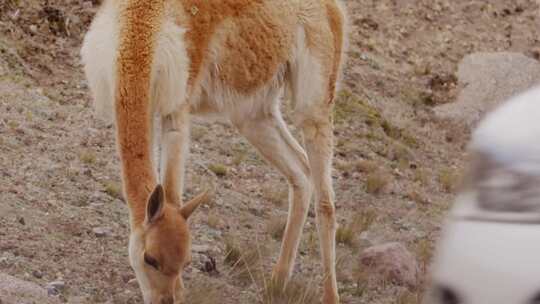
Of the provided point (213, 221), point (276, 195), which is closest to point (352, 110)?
point (276, 195)

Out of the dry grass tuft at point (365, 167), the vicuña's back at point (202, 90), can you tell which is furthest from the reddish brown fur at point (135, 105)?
the dry grass tuft at point (365, 167)

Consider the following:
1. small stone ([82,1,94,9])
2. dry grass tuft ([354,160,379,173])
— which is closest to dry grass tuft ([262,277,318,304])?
dry grass tuft ([354,160,379,173])

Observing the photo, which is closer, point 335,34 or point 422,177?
point 335,34

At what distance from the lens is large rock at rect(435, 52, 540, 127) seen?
43.5 ft

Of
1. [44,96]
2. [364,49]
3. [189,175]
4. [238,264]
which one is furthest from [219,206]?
[364,49]

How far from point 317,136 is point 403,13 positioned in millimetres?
7789

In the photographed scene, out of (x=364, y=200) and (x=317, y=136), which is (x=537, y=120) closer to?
(x=317, y=136)

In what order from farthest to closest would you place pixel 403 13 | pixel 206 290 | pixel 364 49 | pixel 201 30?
pixel 403 13 < pixel 364 49 < pixel 206 290 < pixel 201 30

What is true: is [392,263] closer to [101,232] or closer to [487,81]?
[101,232]

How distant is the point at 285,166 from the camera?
791 centimetres

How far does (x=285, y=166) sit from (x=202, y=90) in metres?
1.18

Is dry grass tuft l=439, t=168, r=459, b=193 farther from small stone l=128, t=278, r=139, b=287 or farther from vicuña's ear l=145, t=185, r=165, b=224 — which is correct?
vicuña's ear l=145, t=185, r=165, b=224

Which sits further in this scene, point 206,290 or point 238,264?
point 238,264

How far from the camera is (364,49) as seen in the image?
14.1m
